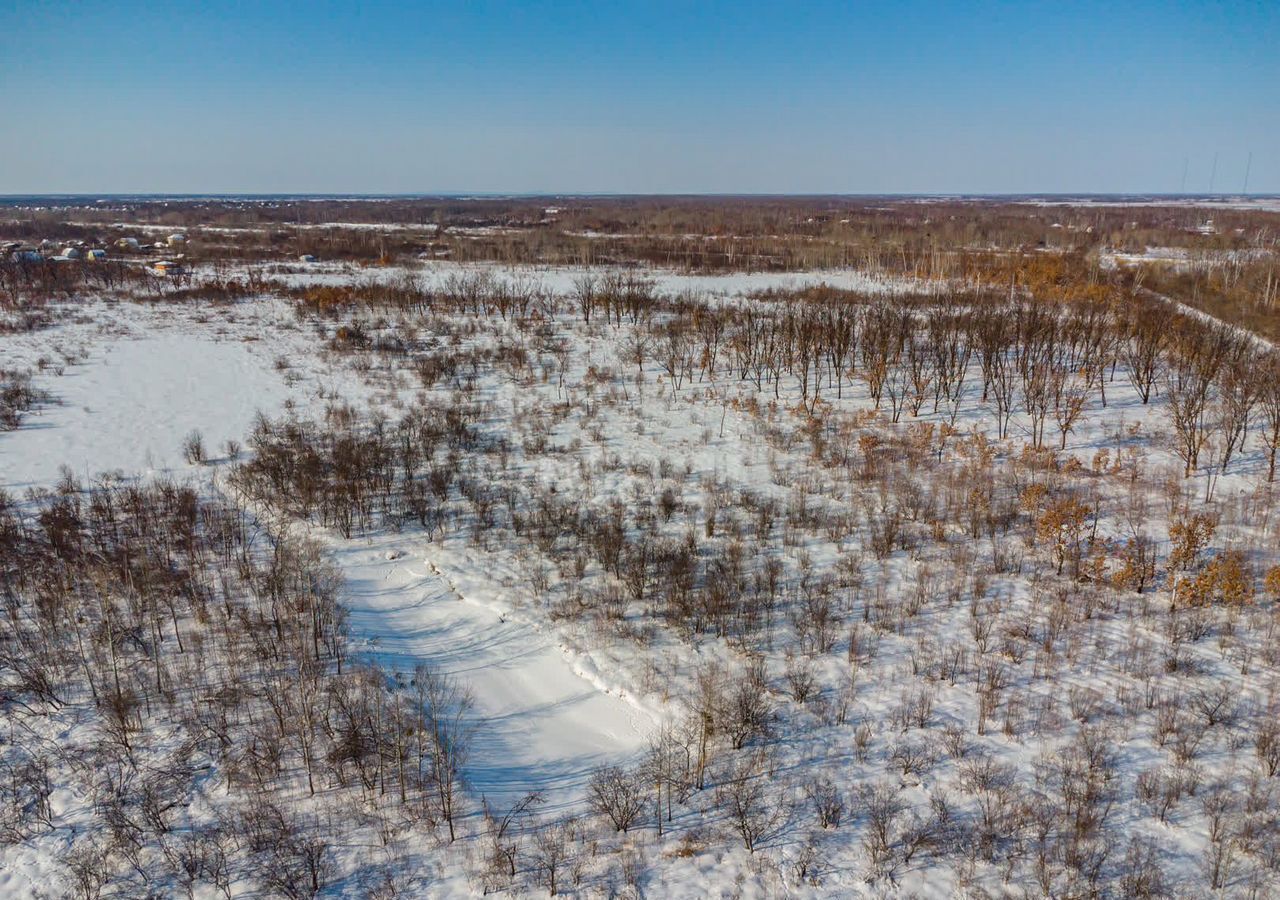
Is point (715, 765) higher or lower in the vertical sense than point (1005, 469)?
lower

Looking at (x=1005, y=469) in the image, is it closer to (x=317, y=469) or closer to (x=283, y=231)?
(x=317, y=469)

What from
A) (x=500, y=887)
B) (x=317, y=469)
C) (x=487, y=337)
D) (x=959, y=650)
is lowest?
(x=500, y=887)

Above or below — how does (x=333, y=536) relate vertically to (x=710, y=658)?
above

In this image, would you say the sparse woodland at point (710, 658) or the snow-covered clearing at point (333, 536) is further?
the snow-covered clearing at point (333, 536)

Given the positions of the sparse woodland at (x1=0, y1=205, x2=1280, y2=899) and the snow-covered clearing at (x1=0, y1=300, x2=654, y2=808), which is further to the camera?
the snow-covered clearing at (x1=0, y1=300, x2=654, y2=808)

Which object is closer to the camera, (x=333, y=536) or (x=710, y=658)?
(x=710, y=658)

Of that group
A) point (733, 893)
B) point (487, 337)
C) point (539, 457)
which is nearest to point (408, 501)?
point (539, 457)

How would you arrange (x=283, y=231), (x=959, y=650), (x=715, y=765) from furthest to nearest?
(x=283, y=231) → (x=959, y=650) → (x=715, y=765)

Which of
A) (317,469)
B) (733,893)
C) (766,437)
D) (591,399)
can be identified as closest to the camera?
(733,893)
